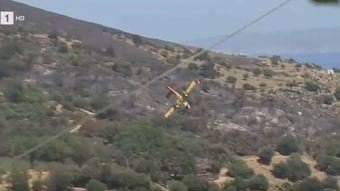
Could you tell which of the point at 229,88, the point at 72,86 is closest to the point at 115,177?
the point at 72,86

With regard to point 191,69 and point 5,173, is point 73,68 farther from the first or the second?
point 5,173

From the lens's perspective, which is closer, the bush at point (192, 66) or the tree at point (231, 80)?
the tree at point (231, 80)

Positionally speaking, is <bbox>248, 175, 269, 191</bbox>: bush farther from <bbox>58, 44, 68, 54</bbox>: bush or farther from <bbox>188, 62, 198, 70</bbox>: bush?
<bbox>58, 44, 68, 54</bbox>: bush

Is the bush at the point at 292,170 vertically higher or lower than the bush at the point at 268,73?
lower

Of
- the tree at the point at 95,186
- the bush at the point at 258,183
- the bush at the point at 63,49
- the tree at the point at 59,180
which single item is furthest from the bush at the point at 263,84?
the tree at the point at 59,180

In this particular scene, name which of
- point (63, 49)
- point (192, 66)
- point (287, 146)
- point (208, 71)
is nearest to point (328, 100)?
point (208, 71)

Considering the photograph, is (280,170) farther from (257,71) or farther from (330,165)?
(257,71)

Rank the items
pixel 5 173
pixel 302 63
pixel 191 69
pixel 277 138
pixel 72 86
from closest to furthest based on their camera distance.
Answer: pixel 5 173 → pixel 277 138 → pixel 72 86 → pixel 191 69 → pixel 302 63

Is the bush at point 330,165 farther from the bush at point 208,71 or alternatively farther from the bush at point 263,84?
the bush at point 208,71

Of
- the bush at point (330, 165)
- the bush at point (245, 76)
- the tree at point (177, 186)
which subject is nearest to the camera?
the tree at point (177, 186)
